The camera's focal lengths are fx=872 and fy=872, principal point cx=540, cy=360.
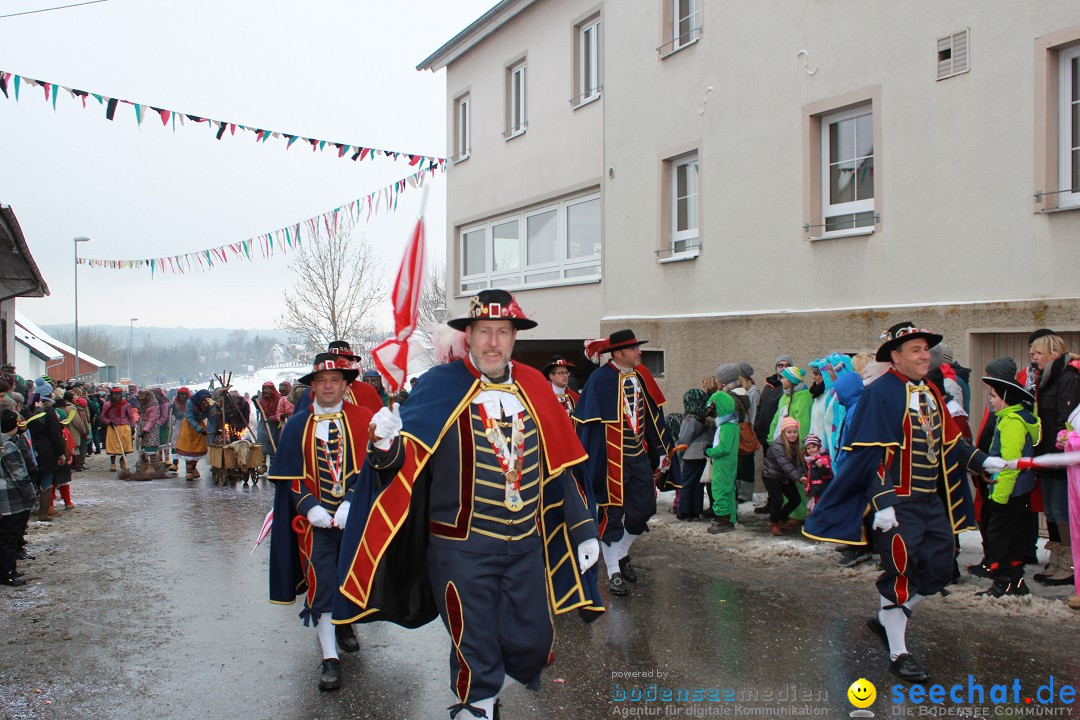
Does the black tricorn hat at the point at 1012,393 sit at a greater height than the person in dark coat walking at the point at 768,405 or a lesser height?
greater

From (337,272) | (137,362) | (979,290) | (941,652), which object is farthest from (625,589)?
(137,362)

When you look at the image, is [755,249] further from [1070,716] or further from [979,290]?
[1070,716]

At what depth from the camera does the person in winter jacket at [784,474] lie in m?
8.96

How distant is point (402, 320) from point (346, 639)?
2.91 metres

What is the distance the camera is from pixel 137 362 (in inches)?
4628

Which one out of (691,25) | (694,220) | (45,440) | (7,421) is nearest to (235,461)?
(45,440)

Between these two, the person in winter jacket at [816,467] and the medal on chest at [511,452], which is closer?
the medal on chest at [511,452]

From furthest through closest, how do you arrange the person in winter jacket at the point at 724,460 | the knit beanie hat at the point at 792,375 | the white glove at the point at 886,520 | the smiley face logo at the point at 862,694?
the person in winter jacket at the point at 724,460, the knit beanie hat at the point at 792,375, the white glove at the point at 886,520, the smiley face logo at the point at 862,694

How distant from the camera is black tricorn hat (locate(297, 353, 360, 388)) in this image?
5734 mm

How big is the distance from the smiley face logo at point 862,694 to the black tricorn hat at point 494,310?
105 inches

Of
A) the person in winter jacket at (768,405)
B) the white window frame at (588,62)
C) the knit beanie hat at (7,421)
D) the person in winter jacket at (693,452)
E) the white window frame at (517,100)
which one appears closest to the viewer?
the knit beanie hat at (7,421)

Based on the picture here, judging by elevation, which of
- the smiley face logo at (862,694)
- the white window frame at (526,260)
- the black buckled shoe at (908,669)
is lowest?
the smiley face logo at (862,694)

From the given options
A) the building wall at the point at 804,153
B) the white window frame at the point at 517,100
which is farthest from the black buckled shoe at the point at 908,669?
the white window frame at the point at 517,100

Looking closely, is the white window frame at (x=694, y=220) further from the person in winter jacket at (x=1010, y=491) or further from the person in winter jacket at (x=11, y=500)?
the person in winter jacket at (x=11, y=500)
